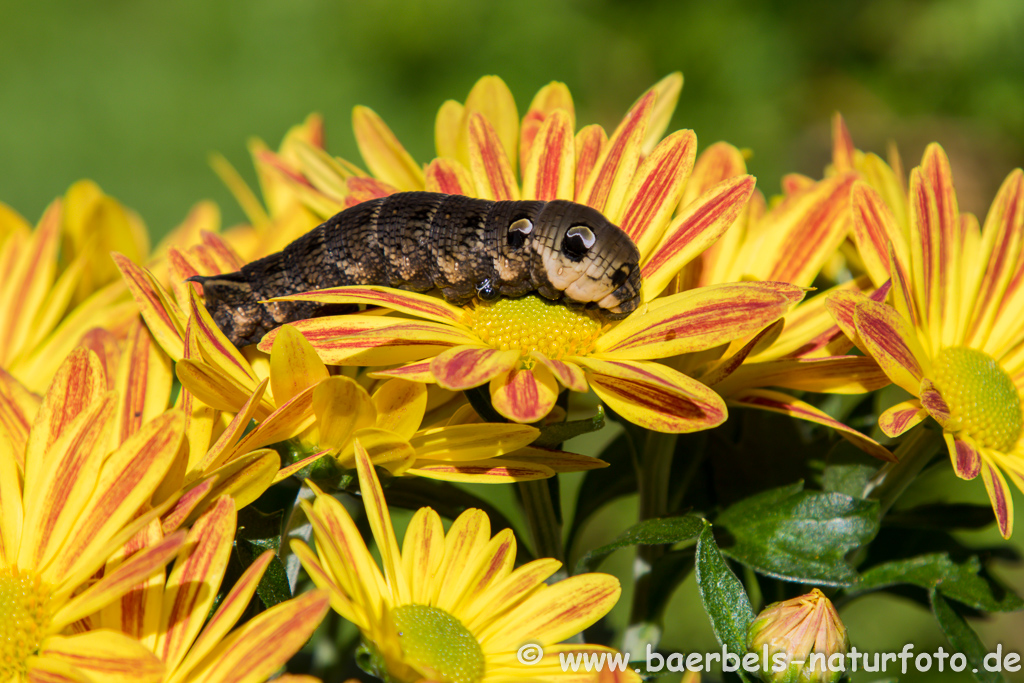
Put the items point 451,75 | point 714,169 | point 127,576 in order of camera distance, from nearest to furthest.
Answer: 1. point 127,576
2. point 714,169
3. point 451,75

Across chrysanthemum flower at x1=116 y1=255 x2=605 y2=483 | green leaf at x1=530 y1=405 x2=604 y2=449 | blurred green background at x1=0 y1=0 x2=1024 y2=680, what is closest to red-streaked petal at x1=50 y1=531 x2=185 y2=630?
chrysanthemum flower at x1=116 y1=255 x2=605 y2=483

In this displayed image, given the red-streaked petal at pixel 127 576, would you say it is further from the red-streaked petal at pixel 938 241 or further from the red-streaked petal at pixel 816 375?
the red-streaked petal at pixel 938 241

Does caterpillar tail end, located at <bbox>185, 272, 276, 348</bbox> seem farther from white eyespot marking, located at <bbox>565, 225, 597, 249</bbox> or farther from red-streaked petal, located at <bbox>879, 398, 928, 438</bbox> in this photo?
red-streaked petal, located at <bbox>879, 398, 928, 438</bbox>

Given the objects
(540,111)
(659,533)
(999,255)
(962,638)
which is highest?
(540,111)

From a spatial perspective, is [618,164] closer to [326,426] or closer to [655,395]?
[655,395]

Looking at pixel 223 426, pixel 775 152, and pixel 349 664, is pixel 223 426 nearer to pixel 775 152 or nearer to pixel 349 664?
pixel 349 664

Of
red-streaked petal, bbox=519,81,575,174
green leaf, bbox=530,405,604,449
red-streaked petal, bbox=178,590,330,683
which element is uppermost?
red-streaked petal, bbox=519,81,575,174

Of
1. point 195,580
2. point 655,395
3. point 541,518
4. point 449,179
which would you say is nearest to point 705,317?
point 655,395
